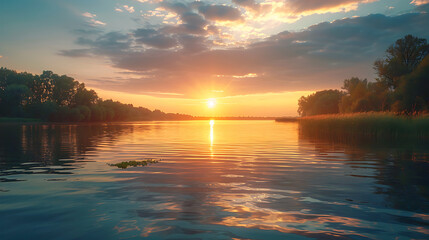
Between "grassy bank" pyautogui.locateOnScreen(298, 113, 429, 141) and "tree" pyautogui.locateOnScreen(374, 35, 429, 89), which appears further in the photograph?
"tree" pyautogui.locateOnScreen(374, 35, 429, 89)

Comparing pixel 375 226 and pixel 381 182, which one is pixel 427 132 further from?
pixel 375 226

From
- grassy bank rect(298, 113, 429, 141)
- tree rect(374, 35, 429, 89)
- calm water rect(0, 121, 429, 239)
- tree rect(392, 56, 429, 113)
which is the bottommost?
calm water rect(0, 121, 429, 239)

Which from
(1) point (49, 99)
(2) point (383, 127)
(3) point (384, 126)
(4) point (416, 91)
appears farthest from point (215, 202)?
(1) point (49, 99)

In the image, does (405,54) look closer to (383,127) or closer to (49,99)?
(383,127)

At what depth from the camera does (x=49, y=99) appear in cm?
14900

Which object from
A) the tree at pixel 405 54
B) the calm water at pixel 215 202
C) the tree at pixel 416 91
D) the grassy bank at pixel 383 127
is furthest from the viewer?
the tree at pixel 405 54

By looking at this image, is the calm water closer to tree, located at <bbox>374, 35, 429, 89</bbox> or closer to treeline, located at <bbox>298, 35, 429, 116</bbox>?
treeline, located at <bbox>298, 35, 429, 116</bbox>

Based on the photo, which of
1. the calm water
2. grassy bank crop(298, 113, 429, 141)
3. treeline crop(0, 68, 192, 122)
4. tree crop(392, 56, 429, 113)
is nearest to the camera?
the calm water

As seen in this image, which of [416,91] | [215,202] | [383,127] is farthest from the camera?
[416,91]

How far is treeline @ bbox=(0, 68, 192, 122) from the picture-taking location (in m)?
129

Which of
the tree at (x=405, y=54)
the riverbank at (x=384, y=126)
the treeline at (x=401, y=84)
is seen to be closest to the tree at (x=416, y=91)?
the treeline at (x=401, y=84)

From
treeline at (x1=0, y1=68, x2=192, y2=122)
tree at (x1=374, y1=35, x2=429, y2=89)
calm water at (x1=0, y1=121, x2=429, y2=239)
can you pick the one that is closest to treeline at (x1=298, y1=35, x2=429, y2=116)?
tree at (x1=374, y1=35, x2=429, y2=89)

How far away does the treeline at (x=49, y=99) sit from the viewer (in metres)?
129

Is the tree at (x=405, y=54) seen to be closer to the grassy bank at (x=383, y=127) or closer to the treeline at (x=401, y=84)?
the treeline at (x=401, y=84)
